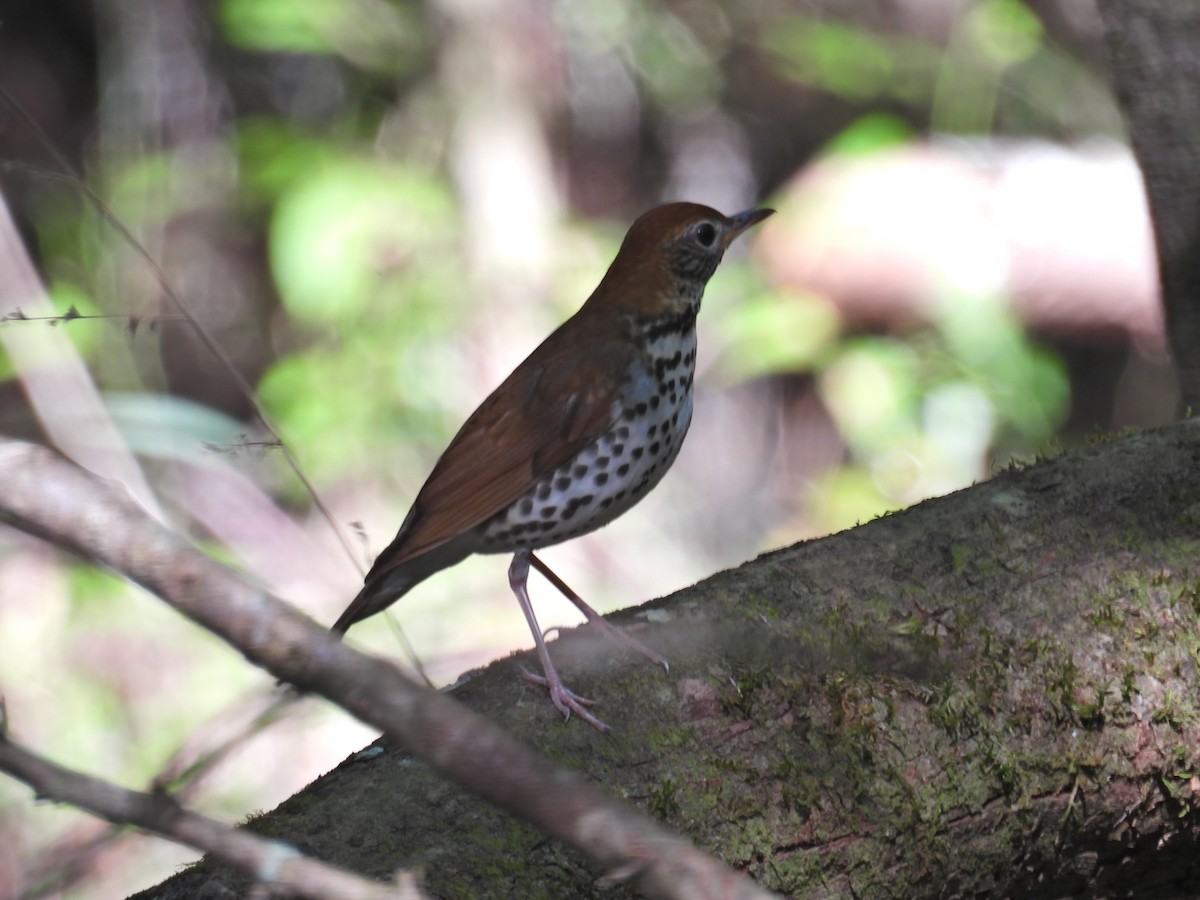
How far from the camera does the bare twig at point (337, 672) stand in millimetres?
750

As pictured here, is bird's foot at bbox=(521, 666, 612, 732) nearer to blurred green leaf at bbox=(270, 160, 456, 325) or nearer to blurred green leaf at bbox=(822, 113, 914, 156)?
blurred green leaf at bbox=(270, 160, 456, 325)

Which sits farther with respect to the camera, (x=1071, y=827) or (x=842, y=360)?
(x=842, y=360)

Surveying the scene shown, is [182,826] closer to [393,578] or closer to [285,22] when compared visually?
[393,578]

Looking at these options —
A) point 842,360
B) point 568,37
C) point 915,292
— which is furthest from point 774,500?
point 568,37

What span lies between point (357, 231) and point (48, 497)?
163 inches

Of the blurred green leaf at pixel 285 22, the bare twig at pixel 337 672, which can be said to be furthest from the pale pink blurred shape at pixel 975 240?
the bare twig at pixel 337 672

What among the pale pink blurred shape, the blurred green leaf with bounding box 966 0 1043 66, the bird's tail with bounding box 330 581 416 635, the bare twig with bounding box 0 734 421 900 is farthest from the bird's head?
the blurred green leaf with bounding box 966 0 1043 66

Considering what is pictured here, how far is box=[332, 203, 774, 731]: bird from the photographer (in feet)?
7.70

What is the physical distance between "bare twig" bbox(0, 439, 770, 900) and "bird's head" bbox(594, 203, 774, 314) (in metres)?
1.80

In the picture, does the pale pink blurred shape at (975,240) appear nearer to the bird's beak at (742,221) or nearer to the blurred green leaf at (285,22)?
the blurred green leaf at (285,22)

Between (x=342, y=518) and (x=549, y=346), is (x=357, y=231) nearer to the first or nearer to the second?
(x=342, y=518)

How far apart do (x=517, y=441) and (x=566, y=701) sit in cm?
70

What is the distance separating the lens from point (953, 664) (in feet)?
6.32

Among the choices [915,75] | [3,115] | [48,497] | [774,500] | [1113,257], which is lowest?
[774,500]
